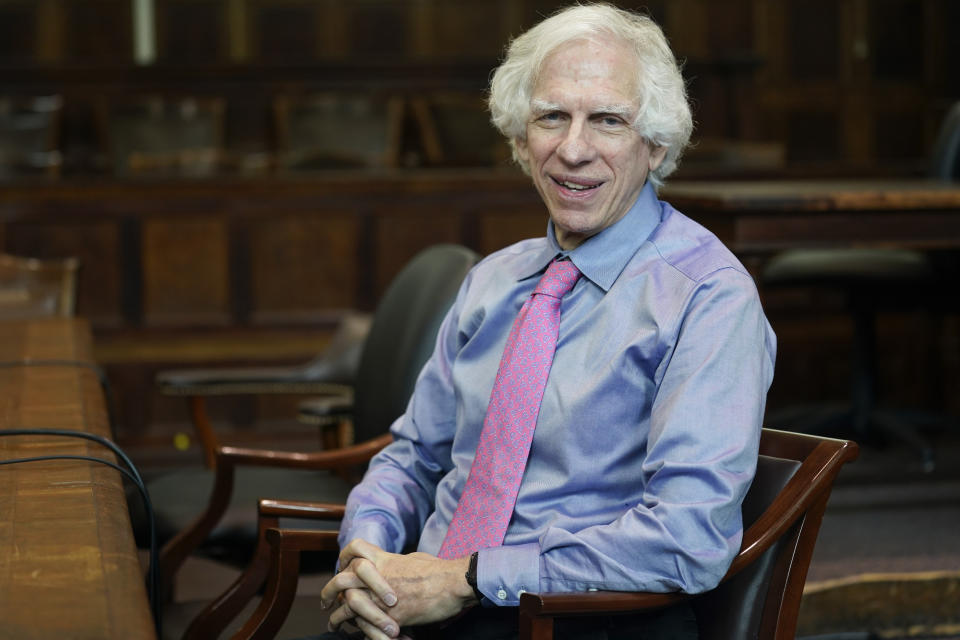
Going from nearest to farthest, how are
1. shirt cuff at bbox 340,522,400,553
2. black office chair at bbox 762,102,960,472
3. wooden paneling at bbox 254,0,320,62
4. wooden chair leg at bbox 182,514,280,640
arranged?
shirt cuff at bbox 340,522,400,553, wooden chair leg at bbox 182,514,280,640, black office chair at bbox 762,102,960,472, wooden paneling at bbox 254,0,320,62

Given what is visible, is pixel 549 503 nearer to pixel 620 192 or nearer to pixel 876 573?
pixel 620 192

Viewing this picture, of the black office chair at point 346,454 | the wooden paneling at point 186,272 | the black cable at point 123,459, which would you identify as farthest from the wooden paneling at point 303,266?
the black cable at point 123,459

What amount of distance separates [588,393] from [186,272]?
3.66m

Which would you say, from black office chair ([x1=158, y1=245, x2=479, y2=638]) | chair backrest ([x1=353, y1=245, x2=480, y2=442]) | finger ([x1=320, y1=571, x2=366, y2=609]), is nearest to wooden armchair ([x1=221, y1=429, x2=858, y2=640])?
finger ([x1=320, y1=571, x2=366, y2=609])

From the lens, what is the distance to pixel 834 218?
121 inches

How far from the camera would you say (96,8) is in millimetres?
8836

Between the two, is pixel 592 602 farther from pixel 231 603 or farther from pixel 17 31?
pixel 17 31

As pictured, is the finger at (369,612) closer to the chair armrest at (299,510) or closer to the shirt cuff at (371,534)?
the shirt cuff at (371,534)

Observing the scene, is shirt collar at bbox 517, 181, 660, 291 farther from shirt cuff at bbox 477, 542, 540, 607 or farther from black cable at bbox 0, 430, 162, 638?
black cable at bbox 0, 430, 162, 638

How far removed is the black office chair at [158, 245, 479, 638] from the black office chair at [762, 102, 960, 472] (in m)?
1.78

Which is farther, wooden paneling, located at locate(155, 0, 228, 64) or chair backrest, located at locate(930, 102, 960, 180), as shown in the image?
wooden paneling, located at locate(155, 0, 228, 64)

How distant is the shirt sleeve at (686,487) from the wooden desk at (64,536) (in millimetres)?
454

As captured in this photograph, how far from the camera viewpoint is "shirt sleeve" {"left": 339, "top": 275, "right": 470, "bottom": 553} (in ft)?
5.83

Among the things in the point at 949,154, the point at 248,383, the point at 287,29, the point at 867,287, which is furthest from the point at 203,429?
the point at 287,29
